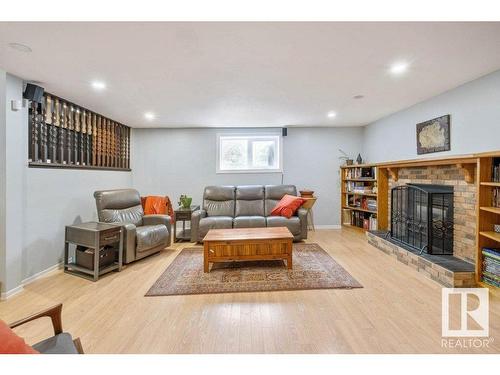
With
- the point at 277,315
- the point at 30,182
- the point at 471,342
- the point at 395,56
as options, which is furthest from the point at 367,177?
the point at 30,182

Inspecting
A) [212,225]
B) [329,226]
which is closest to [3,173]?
[212,225]

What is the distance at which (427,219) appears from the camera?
2.99 metres

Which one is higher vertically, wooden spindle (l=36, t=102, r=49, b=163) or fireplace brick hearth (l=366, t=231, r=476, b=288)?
wooden spindle (l=36, t=102, r=49, b=163)

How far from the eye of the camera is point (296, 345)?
1.59m

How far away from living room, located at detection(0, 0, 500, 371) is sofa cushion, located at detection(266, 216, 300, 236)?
0.04 m

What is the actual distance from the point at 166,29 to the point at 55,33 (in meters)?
0.85

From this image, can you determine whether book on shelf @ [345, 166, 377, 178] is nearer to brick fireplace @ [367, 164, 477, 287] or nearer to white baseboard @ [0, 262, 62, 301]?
brick fireplace @ [367, 164, 477, 287]

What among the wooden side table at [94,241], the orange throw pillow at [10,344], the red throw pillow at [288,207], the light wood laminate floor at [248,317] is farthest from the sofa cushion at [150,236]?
the orange throw pillow at [10,344]

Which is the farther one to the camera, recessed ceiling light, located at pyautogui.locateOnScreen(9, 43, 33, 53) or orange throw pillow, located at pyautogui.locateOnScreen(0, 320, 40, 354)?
recessed ceiling light, located at pyautogui.locateOnScreen(9, 43, 33, 53)

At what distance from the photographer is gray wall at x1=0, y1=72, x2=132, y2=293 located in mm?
2328

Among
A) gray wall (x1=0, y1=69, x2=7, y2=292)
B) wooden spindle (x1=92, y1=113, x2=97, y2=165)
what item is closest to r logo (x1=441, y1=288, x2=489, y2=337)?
gray wall (x1=0, y1=69, x2=7, y2=292)

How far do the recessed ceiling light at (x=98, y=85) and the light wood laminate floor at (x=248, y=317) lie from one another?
7.53ft

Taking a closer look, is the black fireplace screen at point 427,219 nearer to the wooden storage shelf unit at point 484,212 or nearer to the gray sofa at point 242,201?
the wooden storage shelf unit at point 484,212

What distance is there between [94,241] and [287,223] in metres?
2.79
